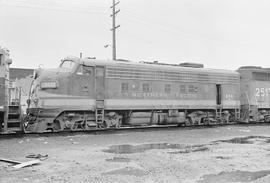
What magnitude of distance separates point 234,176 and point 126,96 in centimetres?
1059

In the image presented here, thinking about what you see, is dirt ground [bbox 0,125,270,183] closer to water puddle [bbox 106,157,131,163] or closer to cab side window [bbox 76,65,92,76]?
water puddle [bbox 106,157,131,163]

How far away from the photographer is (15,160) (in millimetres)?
8727

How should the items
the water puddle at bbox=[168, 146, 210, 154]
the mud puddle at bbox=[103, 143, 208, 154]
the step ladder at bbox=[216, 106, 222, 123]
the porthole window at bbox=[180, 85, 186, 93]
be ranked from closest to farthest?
the water puddle at bbox=[168, 146, 210, 154] < the mud puddle at bbox=[103, 143, 208, 154] < the porthole window at bbox=[180, 85, 186, 93] < the step ladder at bbox=[216, 106, 222, 123]

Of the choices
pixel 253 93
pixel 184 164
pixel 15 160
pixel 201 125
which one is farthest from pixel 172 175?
pixel 253 93

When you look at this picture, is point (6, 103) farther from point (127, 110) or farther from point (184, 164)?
point (184, 164)

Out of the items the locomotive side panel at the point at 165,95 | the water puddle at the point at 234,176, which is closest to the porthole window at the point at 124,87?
the locomotive side panel at the point at 165,95

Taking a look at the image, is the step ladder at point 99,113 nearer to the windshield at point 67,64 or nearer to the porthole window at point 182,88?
the windshield at point 67,64

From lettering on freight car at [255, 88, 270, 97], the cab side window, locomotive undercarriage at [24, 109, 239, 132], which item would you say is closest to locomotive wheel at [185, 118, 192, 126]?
locomotive undercarriage at [24, 109, 239, 132]

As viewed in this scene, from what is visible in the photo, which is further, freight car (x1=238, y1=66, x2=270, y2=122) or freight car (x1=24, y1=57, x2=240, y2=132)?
freight car (x1=238, y1=66, x2=270, y2=122)

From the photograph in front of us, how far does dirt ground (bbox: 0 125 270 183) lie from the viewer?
6957 mm

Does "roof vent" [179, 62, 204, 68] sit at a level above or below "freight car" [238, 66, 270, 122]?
above

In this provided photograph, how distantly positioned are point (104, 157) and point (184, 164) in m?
2.25

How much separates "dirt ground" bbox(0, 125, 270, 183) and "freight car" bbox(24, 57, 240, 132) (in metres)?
2.25

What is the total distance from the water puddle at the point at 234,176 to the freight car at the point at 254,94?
1583 cm
